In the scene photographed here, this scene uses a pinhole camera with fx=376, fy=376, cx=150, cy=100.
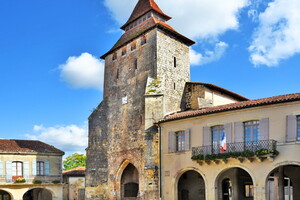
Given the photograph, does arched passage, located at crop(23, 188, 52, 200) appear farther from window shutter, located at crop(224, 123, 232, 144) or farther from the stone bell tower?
window shutter, located at crop(224, 123, 232, 144)

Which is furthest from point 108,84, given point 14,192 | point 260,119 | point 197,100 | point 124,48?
point 260,119

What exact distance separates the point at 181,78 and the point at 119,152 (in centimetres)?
830

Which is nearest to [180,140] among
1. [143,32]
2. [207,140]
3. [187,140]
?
[187,140]

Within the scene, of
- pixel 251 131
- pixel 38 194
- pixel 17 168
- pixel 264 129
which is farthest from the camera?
pixel 38 194

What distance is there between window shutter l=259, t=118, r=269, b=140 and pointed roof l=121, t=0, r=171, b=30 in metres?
15.9

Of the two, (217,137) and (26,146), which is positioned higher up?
(217,137)

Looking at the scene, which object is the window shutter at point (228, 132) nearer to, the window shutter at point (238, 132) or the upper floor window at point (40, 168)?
the window shutter at point (238, 132)

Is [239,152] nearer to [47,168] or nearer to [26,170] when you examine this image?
[47,168]

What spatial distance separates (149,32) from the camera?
3191cm

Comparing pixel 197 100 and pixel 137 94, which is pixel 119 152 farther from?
pixel 197 100

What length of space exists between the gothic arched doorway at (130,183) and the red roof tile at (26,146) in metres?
8.89

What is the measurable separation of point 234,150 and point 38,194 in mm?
24872

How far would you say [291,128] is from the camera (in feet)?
69.6

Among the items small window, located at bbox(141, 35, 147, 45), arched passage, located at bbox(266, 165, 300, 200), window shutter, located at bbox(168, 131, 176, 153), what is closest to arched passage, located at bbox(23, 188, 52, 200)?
window shutter, located at bbox(168, 131, 176, 153)
